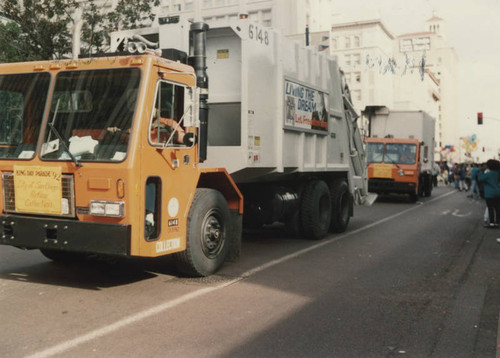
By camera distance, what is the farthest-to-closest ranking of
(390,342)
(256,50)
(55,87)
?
(256,50)
(55,87)
(390,342)

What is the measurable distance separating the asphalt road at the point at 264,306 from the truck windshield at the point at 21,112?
61.3 inches

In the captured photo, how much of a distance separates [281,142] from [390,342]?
4413 mm

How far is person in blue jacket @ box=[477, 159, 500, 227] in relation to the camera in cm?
1287

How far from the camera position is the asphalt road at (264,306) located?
4508 mm

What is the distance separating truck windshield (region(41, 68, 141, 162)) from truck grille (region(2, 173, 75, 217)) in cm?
26

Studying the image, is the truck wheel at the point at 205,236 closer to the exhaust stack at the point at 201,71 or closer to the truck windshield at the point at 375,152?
the exhaust stack at the point at 201,71

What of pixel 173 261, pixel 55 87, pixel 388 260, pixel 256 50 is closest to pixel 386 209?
pixel 388 260

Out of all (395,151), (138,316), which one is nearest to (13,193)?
(138,316)

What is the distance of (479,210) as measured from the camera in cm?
1917

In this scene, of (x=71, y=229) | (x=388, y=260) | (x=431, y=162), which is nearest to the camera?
(x=71, y=229)

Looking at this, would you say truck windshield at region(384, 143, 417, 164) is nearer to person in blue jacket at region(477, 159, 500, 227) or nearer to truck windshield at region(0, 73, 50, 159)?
person in blue jacket at region(477, 159, 500, 227)

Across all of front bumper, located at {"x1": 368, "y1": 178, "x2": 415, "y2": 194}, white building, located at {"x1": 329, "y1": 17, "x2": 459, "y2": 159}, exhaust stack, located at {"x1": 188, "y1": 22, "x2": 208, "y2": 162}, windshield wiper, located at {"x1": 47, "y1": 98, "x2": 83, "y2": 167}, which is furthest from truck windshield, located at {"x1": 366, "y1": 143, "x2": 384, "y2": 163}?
white building, located at {"x1": 329, "y1": 17, "x2": 459, "y2": 159}

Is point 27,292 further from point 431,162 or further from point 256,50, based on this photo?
point 431,162

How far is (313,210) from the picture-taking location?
1037cm
